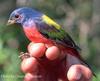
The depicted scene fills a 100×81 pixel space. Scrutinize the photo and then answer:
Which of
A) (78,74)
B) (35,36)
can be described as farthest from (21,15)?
(78,74)

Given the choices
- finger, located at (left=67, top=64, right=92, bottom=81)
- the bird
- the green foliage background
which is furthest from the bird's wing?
the green foliage background

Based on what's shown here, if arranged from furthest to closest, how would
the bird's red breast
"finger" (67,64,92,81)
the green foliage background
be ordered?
the green foliage background < the bird's red breast < "finger" (67,64,92,81)

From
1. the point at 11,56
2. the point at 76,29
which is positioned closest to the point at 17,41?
the point at 11,56

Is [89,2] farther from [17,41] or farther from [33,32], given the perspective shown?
[33,32]

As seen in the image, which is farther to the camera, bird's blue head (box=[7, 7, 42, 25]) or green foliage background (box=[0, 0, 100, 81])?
green foliage background (box=[0, 0, 100, 81])

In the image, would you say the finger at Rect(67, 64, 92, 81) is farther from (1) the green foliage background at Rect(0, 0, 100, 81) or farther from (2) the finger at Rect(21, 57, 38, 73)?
(1) the green foliage background at Rect(0, 0, 100, 81)

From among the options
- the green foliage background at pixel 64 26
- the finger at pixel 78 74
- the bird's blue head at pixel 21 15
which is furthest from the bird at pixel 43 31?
the green foliage background at pixel 64 26
